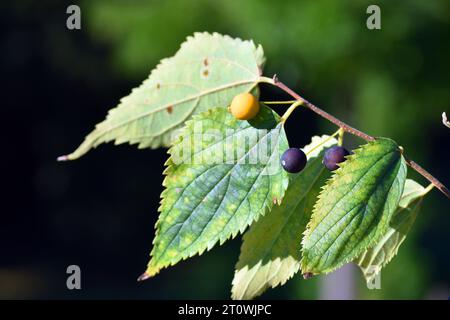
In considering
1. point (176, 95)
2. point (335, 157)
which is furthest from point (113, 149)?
point (335, 157)

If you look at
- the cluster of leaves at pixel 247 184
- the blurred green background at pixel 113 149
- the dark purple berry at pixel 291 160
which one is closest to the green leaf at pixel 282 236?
the cluster of leaves at pixel 247 184

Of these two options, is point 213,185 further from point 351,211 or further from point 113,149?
point 113,149

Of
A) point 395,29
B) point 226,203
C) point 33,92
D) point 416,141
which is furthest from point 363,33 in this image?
point 33,92

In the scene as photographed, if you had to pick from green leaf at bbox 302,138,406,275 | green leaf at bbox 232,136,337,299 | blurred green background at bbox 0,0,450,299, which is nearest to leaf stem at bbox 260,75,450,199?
green leaf at bbox 302,138,406,275

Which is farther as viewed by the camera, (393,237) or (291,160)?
(393,237)

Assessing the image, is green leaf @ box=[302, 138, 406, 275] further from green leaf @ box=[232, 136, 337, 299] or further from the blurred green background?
the blurred green background
